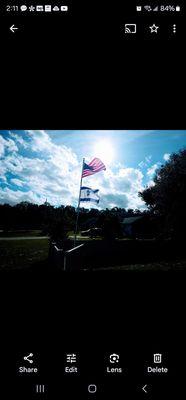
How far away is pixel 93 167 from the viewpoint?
1128 centimetres

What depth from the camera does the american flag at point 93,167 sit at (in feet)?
36.0

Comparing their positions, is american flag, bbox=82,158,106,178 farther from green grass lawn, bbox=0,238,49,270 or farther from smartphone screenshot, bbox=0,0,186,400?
smartphone screenshot, bbox=0,0,186,400

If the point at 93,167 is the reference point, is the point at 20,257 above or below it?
below

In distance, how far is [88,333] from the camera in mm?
1454

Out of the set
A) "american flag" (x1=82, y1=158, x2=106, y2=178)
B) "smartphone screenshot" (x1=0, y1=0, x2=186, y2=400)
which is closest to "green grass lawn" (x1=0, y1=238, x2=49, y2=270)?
"american flag" (x1=82, y1=158, x2=106, y2=178)
